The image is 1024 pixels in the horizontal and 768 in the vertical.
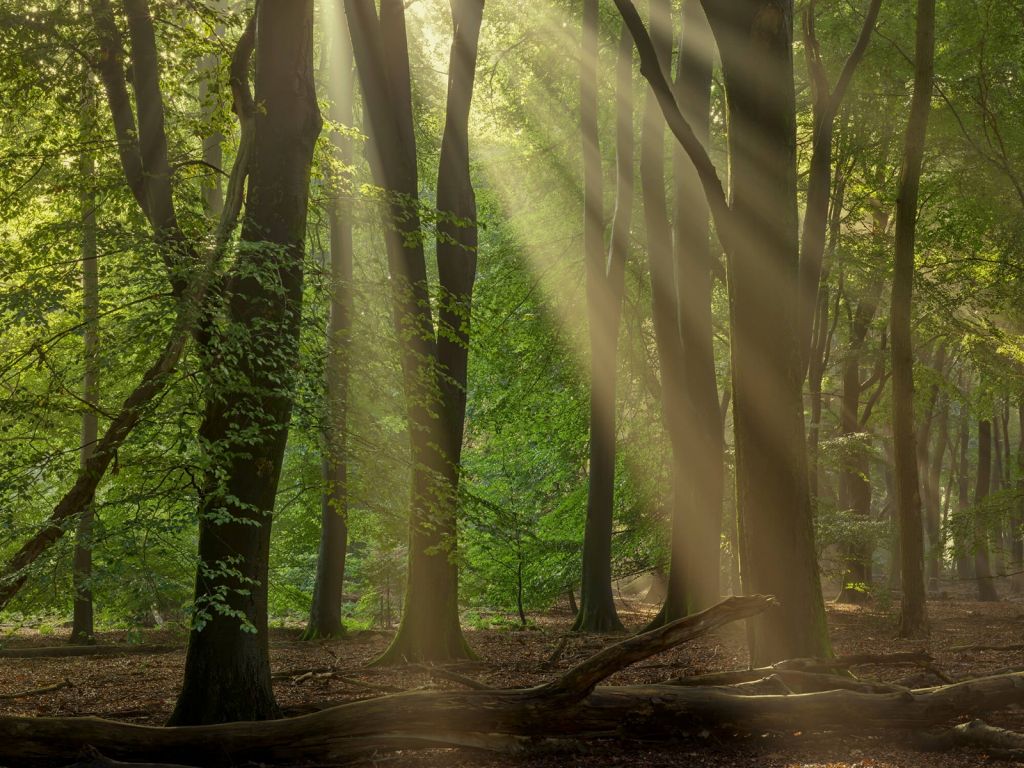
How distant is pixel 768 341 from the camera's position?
25.8 feet

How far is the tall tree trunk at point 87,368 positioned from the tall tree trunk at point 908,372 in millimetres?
10009

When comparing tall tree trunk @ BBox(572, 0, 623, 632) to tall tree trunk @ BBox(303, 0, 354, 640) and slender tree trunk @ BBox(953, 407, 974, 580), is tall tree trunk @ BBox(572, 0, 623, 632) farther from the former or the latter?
slender tree trunk @ BBox(953, 407, 974, 580)

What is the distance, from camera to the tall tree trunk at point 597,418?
15.6m

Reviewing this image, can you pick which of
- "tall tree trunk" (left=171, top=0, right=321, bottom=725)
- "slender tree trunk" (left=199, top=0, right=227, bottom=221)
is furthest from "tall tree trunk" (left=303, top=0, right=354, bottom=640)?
"tall tree trunk" (left=171, top=0, right=321, bottom=725)

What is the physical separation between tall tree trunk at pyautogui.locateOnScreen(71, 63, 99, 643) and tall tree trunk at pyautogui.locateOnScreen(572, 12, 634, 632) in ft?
25.8

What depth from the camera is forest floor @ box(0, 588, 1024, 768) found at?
622cm

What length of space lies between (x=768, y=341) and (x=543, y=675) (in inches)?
179

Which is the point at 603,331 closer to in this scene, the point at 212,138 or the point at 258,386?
the point at 212,138

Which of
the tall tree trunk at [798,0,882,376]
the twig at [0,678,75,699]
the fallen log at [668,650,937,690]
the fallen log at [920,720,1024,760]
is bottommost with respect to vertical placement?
the twig at [0,678,75,699]

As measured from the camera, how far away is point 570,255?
19.7 metres

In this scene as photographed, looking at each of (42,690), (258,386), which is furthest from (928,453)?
(258,386)

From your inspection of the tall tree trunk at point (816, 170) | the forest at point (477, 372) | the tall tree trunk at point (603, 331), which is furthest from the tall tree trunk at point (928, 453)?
the tall tree trunk at point (603, 331)

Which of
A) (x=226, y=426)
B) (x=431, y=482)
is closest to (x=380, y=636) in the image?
(x=431, y=482)

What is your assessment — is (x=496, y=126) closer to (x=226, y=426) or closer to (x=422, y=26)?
(x=422, y=26)
